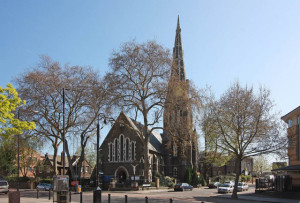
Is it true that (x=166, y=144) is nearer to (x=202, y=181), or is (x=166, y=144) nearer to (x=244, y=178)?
(x=202, y=181)

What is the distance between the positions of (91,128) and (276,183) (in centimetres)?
2451

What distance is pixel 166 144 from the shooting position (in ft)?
175

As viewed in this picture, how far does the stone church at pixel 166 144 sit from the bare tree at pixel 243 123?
281 inches

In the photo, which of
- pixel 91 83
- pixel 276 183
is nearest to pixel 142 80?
pixel 91 83

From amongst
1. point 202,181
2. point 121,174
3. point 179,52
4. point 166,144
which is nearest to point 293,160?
point 166,144

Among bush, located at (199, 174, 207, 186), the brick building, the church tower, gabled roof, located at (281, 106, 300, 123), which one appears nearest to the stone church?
the church tower

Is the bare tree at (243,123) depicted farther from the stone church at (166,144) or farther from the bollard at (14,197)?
the bollard at (14,197)

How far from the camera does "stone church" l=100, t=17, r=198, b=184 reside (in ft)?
131

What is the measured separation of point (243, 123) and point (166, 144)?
23.5m

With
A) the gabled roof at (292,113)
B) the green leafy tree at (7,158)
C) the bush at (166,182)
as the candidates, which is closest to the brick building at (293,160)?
the gabled roof at (292,113)

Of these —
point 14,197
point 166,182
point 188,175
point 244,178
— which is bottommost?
point 244,178

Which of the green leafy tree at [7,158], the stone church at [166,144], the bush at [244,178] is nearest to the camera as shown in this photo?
the stone church at [166,144]

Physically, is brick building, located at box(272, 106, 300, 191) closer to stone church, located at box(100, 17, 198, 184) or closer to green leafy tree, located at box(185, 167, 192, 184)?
stone church, located at box(100, 17, 198, 184)

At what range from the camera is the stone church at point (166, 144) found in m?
40.0
